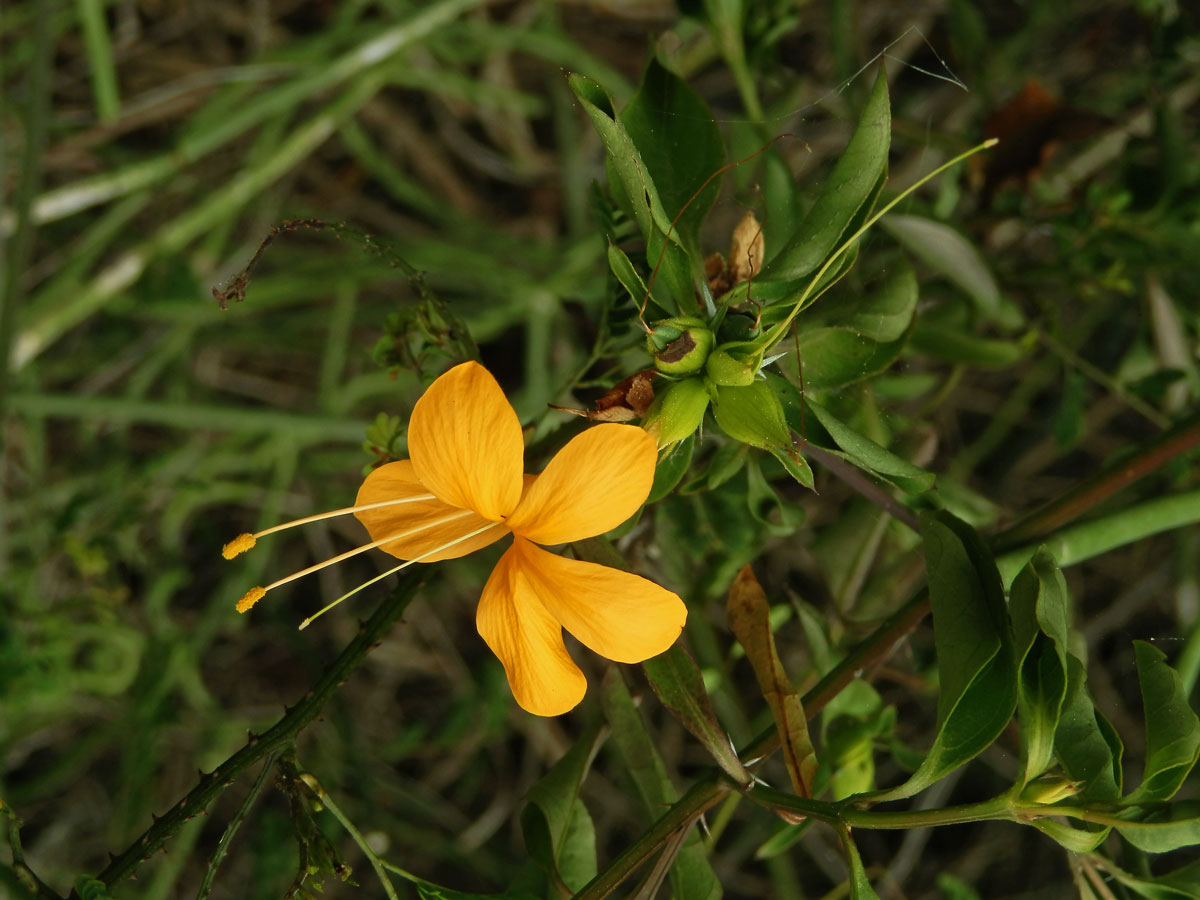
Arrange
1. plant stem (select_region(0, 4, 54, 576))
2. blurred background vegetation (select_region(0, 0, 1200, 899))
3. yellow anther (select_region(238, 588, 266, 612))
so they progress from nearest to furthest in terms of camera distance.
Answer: yellow anther (select_region(238, 588, 266, 612)) → blurred background vegetation (select_region(0, 0, 1200, 899)) → plant stem (select_region(0, 4, 54, 576))

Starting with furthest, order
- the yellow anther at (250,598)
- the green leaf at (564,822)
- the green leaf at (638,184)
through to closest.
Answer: the green leaf at (564,822)
the yellow anther at (250,598)
the green leaf at (638,184)

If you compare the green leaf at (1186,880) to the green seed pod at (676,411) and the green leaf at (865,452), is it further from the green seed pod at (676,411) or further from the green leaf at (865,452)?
the green seed pod at (676,411)

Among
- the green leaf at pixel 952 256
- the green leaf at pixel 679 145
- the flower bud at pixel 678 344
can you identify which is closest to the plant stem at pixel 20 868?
the flower bud at pixel 678 344

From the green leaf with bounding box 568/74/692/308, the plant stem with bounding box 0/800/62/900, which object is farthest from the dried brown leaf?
the plant stem with bounding box 0/800/62/900

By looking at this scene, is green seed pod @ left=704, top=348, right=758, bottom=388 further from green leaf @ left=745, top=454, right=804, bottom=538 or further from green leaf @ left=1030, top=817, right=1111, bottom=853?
green leaf @ left=1030, top=817, right=1111, bottom=853

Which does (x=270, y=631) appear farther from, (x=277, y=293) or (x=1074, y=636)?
(x=1074, y=636)

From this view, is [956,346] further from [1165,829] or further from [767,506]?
[1165,829]

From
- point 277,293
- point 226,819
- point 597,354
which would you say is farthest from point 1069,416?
point 226,819
